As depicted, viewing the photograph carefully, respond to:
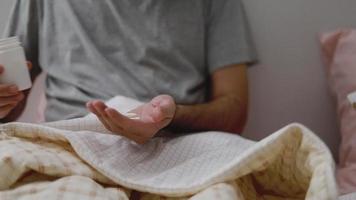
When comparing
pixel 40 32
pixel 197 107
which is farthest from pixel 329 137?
pixel 40 32

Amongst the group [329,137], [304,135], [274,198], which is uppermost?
[304,135]

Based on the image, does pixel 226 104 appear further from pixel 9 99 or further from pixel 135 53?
pixel 9 99

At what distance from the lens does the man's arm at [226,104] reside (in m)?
1.04

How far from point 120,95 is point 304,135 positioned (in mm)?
488

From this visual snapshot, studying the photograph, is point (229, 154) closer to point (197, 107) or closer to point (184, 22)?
point (197, 107)

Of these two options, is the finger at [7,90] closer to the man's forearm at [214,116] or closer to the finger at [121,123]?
the finger at [121,123]

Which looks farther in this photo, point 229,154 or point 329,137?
point 329,137

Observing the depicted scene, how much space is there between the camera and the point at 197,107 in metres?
1.03

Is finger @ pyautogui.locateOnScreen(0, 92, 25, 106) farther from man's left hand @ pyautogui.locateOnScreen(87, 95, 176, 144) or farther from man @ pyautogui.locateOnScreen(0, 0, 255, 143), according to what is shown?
man's left hand @ pyautogui.locateOnScreen(87, 95, 176, 144)

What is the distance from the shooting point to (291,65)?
3.95 feet

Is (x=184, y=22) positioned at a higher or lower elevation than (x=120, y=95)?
higher

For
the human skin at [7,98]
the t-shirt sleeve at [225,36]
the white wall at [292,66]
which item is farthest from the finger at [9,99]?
the white wall at [292,66]

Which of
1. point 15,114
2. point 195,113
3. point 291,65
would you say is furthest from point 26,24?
point 291,65

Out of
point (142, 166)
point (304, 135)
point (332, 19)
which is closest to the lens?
point (304, 135)
